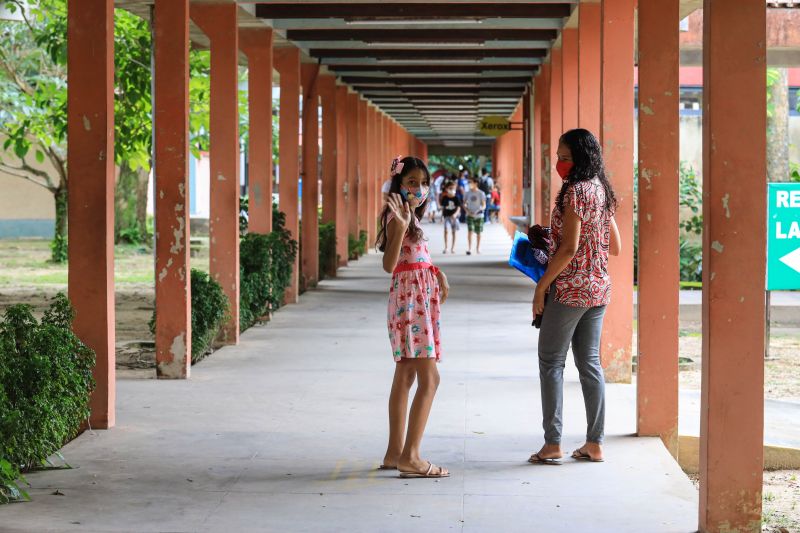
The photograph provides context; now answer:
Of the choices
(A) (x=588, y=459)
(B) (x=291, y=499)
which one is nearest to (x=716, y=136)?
(A) (x=588, y=459)

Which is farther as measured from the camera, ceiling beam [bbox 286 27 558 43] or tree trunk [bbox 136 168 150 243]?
tree trunk [bbox 136 168 150 243]

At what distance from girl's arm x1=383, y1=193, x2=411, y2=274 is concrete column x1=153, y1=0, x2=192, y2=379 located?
142 inches

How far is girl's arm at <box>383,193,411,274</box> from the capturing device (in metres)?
5.93

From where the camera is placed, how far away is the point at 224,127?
448 inches

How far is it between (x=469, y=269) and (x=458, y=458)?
14478 millimetres

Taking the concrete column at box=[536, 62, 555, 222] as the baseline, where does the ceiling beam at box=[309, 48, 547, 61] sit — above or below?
above

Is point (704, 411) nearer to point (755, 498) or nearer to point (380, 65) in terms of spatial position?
point (755, 498)

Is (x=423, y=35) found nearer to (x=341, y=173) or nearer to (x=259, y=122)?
(x=259, y=122)

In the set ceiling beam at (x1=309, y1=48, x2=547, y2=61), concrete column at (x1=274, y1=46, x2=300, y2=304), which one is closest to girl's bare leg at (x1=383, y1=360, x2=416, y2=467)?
concrete column at (x1=274, y1=46, x2=300, y2=304)

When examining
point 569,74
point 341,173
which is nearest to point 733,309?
point 569,74

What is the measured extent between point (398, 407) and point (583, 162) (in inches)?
64.1

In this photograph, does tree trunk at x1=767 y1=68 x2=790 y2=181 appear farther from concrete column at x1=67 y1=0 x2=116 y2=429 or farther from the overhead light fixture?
concrete column at x1=67 y1=0 x2=116 y2=429

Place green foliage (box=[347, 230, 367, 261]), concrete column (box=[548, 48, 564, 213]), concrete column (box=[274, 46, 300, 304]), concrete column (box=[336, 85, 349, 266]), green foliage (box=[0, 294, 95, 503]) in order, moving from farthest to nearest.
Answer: green foliage (box=[347, 230, 367, 261]) < concrete column (box=[336, 85, 349, 266]) < concrete column (box=[274, 46, 300, 304]) < concrete column (box=[548, 48, 564, 213]) < green foliage (box=[0, 294, 95, 503])

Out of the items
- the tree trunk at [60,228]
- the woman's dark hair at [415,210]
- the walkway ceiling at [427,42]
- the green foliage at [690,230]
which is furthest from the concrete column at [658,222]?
the tree trunk at [60,228]
